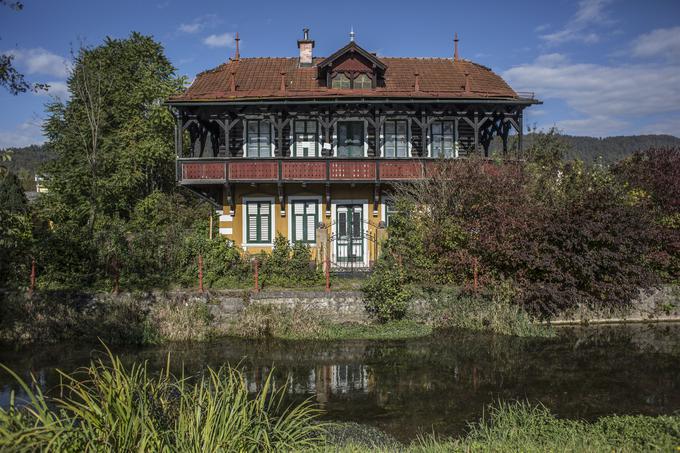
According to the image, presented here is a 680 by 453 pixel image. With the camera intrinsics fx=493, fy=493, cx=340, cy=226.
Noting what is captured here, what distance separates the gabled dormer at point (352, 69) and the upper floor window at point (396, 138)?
1.97m

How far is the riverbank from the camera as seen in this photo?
47.0 feet

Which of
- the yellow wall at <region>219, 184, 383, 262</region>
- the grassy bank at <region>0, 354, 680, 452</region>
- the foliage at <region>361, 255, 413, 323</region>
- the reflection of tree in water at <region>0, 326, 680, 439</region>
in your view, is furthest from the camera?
the yellow wall at <region>219, 184, 383, 262</region>

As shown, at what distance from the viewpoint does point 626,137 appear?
92.8 meters

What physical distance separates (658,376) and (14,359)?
15538mm

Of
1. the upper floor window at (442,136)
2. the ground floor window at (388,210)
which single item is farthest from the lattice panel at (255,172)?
the upper floor window at (442,136)

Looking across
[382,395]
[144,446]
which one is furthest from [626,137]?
[144,446]

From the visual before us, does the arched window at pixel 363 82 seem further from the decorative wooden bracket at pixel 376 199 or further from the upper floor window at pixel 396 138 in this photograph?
the decorative wooden bracket at pixel 376 199

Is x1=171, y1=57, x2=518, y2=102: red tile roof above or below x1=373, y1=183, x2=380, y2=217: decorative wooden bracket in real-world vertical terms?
above

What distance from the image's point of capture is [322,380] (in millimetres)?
11117

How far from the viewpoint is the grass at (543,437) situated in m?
6.12

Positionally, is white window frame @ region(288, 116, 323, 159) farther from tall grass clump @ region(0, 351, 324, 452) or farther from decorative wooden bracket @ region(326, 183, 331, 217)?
tall grass clump @ region(0, 351, 324, 452)

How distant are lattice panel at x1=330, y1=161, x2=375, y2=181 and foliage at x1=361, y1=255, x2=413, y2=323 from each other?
5.58 m

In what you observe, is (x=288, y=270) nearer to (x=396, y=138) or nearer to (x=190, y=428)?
(x=396, y=138)

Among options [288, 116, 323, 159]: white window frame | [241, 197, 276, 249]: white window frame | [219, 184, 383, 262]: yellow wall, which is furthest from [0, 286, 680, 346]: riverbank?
[288, 116, 323, 159]: white window frame
